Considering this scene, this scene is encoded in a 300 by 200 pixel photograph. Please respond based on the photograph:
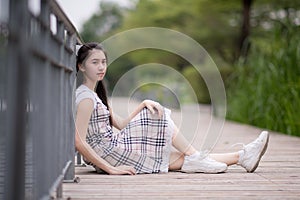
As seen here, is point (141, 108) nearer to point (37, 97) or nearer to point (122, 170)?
point (122, 170)

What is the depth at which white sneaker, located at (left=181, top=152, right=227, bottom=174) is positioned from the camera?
12.6 feet

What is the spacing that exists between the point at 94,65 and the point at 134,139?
49cm

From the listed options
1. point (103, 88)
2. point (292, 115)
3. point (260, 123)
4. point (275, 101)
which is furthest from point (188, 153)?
point (260, 123)

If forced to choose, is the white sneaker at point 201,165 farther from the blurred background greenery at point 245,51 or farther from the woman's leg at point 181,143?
the blurred background greenery at point 245,51

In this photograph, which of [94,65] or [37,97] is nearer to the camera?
[37,97]

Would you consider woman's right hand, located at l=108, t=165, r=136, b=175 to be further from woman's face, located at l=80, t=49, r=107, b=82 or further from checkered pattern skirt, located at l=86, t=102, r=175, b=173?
woman's face, located at l=80, t=49, r=107, b=82

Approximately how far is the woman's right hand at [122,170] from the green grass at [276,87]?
3406 millimetres

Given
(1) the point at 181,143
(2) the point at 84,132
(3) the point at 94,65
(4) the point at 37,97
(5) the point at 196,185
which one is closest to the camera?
(4) the point at 37,97

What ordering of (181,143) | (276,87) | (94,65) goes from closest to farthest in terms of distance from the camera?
(94,65) → (181,143) → (276,87)

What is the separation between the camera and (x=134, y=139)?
3738 millimetres

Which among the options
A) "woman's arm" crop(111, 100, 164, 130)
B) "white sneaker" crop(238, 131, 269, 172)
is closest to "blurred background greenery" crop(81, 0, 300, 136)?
"white sneaker" crop(238, 131, 269, 172)

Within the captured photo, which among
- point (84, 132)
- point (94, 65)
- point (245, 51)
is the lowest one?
point (84, 132)

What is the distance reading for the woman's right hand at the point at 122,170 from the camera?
3.64m

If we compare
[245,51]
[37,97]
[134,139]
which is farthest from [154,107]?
[245,51]
